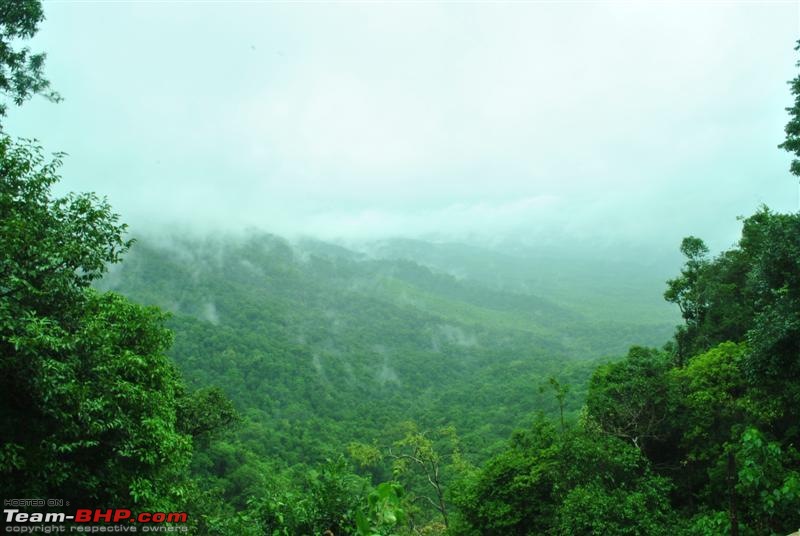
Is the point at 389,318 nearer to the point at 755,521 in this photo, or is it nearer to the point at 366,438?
the point at 366,438

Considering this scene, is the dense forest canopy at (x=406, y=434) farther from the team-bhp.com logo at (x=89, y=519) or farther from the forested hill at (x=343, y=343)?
the forested hill at (x=343, y=343)

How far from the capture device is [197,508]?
16.2 meters

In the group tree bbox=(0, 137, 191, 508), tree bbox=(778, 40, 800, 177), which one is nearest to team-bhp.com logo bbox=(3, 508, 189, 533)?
tree bbox=(0, 137, 191, 508)

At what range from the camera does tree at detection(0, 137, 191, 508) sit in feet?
20.9

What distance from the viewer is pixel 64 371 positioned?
658cm

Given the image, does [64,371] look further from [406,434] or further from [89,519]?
[406,434]

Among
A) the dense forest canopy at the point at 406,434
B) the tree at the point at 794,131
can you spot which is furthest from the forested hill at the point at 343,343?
the tree at the point at 794,131

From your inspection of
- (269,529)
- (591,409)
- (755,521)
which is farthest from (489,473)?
(269,529)

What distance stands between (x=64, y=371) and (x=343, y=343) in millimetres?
122356

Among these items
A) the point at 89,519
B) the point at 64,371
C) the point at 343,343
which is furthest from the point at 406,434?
the point at 343,343

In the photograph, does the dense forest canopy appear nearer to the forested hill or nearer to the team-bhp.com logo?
the team-bhp.com logo

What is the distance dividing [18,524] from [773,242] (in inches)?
591

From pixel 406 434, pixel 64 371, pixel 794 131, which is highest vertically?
pixel 794 131

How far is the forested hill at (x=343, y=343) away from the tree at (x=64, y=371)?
42809 mm
